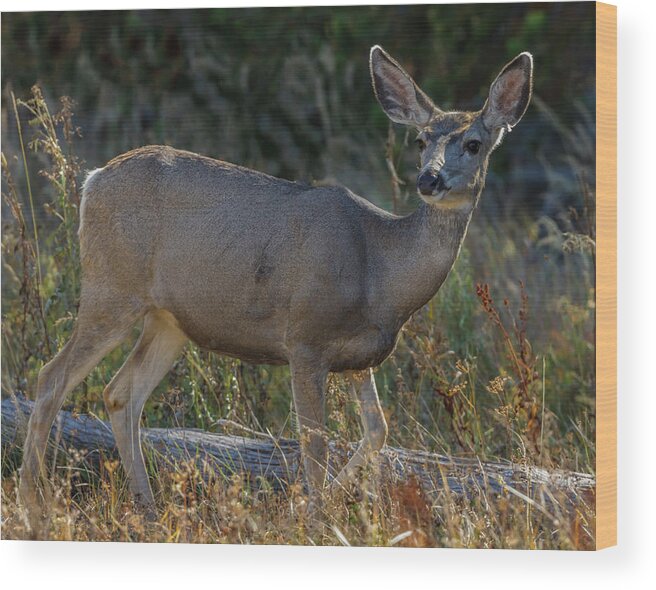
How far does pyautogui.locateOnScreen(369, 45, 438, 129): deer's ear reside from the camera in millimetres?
8766

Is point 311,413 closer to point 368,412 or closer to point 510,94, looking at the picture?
point 368,412

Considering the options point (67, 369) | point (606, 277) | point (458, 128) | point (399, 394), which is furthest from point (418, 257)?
point (67, 369)

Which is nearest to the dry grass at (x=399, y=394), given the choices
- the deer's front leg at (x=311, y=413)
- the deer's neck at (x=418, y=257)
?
the deer's front leg at (x=311, y=413)

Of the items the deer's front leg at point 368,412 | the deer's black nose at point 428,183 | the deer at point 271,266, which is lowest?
the deer's front leg at point 368,412

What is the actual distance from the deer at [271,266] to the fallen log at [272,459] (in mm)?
201

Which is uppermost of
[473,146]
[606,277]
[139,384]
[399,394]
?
[473,146]

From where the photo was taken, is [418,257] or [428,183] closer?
[428,183]

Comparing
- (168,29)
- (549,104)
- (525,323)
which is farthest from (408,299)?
(168,29)

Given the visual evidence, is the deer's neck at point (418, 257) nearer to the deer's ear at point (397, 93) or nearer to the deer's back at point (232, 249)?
the deer's back at point (232, 249)

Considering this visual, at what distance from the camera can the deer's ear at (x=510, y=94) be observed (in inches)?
336

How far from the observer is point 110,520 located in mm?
9086

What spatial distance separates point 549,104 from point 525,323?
1010 mm

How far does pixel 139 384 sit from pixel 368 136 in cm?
163

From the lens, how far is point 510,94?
862cm
